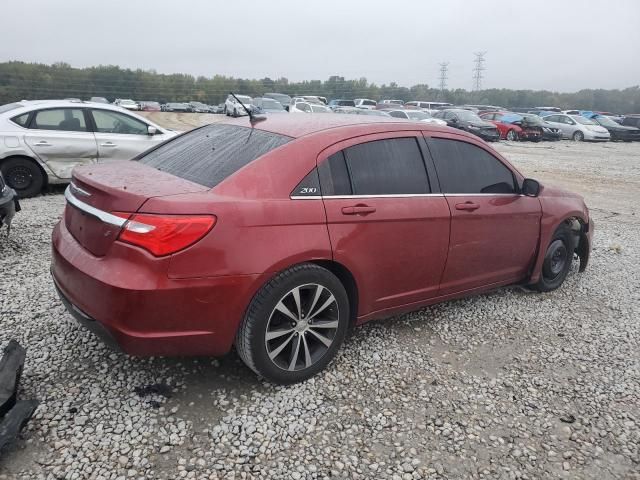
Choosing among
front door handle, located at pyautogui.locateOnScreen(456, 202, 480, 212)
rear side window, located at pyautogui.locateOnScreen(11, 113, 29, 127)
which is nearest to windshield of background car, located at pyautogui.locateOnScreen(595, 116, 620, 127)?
front door handle, located at pyautogui.locateOnScreen(456, 202, 480, 212)

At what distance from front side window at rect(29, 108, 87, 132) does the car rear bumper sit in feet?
18.5

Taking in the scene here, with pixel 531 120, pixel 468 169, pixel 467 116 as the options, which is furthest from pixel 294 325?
pixel 531 120

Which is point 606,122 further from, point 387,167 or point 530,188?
point 387,167

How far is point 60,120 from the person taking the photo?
24.8ft

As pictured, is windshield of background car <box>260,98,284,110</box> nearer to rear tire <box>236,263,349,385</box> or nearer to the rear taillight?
rear tire <box>236,263,349,385</box>

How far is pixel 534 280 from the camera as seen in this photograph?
14.9 ft

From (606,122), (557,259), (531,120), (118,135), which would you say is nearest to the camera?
(557,259)

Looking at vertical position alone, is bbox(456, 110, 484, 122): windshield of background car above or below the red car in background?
above

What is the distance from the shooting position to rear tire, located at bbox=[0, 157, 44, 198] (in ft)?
23.6

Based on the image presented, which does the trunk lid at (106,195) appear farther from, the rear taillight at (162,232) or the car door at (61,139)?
the car door at (61,139)

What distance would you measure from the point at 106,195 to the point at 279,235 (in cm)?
96

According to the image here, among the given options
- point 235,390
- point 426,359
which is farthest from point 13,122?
point 426,359

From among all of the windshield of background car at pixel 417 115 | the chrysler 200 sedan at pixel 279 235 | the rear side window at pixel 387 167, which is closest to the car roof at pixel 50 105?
the chrysler 200 sedan at pixel 279 235

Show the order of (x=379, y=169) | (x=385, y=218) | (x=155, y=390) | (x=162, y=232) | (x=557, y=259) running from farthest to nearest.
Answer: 1. (x=557, y=259)
2. (x=379, y=169)
3. (x=385, y=218)
4. (x=155, y=390)
5. (x=162, y=232)
